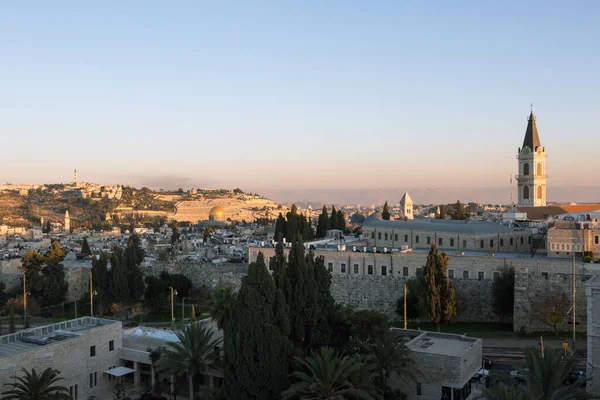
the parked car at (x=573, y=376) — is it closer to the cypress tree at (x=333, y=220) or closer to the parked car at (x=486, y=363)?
the parked car at (x=486, y=363)

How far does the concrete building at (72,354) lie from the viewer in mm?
20016

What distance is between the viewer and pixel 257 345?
18.3m

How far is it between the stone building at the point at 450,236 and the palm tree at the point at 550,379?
22.4 meters

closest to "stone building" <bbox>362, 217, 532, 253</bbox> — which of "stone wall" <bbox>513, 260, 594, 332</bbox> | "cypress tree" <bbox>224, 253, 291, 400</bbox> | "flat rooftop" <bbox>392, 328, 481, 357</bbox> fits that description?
"stone wall" <bbox>513, 260, 594, 332</bbox>

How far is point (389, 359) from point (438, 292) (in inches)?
491

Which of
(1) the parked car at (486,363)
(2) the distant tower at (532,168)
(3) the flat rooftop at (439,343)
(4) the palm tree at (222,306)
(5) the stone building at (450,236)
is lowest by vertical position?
(1) the parked car at (486,363)

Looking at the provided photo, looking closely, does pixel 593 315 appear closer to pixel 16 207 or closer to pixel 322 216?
pixel 322 216

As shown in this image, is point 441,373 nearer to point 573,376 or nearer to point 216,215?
point 573,376

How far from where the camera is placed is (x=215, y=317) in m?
22.0

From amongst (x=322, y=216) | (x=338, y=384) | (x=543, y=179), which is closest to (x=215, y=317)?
(x=338, y=384)

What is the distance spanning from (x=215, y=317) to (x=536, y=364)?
10.8 meters

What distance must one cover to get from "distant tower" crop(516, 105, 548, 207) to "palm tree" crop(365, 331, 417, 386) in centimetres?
5022

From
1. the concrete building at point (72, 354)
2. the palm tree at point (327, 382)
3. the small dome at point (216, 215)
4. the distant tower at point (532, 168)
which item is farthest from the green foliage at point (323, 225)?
the small dome at point (216, 215)

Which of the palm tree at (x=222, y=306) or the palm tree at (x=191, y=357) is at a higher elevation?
the palm tree at (x=222, y=306)
